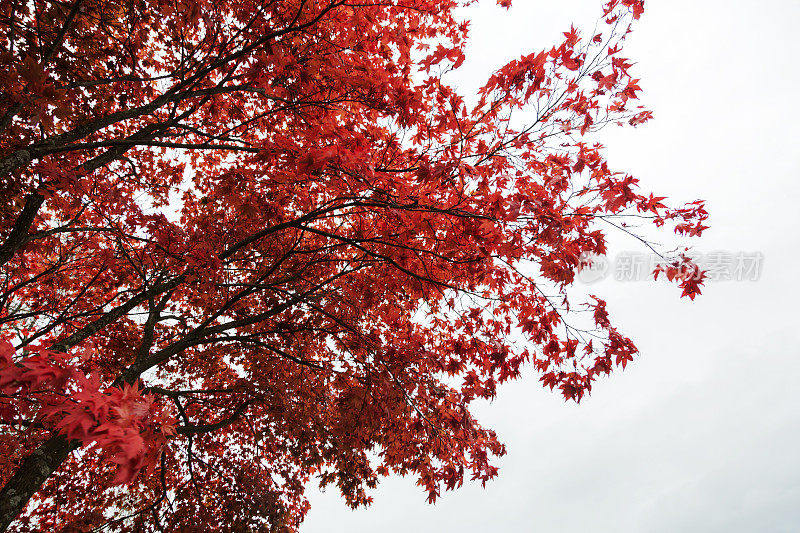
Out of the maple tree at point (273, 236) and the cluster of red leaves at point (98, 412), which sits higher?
the maple tree at point (273, 236)

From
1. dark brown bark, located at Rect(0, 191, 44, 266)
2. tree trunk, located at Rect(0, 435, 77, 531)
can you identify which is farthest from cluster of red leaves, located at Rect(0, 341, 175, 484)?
dark brown bark, located at Rect(0, 191, 44, 266)

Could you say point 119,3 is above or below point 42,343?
above

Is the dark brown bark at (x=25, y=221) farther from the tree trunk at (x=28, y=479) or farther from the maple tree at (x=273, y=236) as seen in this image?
the tree trunk at (x=28, y=479)

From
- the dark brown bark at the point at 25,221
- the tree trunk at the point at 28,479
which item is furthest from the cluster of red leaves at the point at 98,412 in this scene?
the dark brown bark at the point at 25,221

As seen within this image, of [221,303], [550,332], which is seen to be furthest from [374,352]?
[221,303]

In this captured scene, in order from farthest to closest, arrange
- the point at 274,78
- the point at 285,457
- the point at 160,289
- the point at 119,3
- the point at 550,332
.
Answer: the point at 285,457 → the point at 119,3 → the point at 160,289 → the point at 550,332 → the point at 274,78

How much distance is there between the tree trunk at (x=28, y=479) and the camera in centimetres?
415

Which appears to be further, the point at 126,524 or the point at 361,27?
the point at 126,524

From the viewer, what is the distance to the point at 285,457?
8.63 metres

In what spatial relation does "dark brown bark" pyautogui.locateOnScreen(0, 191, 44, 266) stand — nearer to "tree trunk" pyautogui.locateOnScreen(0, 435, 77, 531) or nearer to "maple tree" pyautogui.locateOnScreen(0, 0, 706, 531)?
"maple tree" pyautogui.locateOnScreen(0, 0, 706, 531)

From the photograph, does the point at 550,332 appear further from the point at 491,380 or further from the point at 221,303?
the point at 221,303

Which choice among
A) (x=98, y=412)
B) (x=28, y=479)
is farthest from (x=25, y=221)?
(x=98, y=412)

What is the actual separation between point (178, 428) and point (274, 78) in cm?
539

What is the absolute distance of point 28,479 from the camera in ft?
14.2
